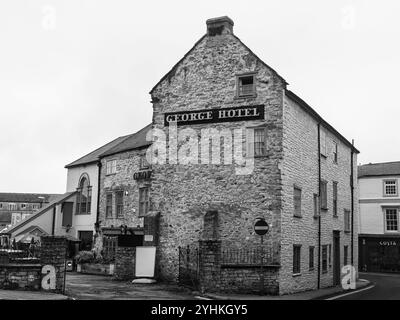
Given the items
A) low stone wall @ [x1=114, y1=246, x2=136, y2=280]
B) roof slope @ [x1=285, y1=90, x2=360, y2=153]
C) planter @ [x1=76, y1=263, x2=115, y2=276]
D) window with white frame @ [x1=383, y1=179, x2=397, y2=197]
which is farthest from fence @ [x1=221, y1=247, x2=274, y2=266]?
window with white frame @ [x1=383, y1=179, x2=397, y2=197]

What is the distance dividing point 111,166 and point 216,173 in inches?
544

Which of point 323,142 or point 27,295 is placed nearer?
point 27,295

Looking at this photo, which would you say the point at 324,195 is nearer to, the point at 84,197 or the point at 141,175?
the point at 141,175

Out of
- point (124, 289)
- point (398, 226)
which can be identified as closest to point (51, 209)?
point (124, 289)

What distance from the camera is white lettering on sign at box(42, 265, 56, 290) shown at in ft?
56.7

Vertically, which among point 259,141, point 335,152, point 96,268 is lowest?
point 96,268

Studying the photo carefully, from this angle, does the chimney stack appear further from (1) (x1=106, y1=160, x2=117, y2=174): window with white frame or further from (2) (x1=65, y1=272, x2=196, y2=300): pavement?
(1) (x1=106, y1=160, x2=117, y2=174): window with white frame

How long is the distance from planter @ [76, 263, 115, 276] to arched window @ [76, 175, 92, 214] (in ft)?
23.9

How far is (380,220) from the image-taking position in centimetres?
4675

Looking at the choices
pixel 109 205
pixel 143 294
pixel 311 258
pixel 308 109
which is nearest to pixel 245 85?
pixel 308 109

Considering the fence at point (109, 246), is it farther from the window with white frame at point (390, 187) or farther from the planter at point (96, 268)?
the window with white frame at point (390, 187)

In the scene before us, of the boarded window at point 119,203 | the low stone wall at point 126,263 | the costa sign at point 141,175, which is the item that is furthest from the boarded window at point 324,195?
the boarded window at point 119,203

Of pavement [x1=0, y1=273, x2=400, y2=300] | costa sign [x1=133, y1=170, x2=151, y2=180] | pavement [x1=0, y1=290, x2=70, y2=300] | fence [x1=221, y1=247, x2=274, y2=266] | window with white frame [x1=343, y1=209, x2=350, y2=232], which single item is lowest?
pavement [x1=0, y1=273, x2=400, y2=300]
